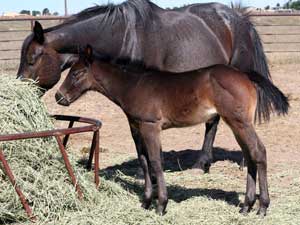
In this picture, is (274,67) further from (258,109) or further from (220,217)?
(220,217)

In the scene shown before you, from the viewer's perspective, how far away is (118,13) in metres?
5.63

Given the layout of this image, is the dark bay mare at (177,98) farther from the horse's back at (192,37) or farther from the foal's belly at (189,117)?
the horse's back at (192,37)

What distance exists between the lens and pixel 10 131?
4.36 meters

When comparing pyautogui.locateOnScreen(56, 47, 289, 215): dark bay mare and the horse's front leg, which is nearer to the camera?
pyautogui.locateOnScreen(56, 47, 289, 215): dark bay mare

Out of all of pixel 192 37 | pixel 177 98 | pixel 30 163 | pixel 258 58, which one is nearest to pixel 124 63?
pixel 177 98

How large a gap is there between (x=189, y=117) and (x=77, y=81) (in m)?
0.96

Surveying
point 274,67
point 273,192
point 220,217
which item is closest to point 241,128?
point 220,217

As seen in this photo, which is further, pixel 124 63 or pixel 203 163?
pixel 203 163

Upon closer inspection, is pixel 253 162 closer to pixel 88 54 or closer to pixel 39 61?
pixel 88 54

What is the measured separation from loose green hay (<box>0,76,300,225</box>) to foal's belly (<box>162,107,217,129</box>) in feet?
2.30

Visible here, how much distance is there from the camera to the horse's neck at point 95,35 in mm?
5512

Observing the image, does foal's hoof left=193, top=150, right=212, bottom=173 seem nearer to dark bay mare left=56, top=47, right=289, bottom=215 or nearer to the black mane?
dark bay mare left=56, top=47, right=289, bottom=215

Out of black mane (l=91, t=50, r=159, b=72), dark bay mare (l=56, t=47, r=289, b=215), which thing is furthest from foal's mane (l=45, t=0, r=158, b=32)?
dark bay mare (l=56, t=47, r=289, b=215)

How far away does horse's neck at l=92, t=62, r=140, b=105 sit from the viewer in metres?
4.70
